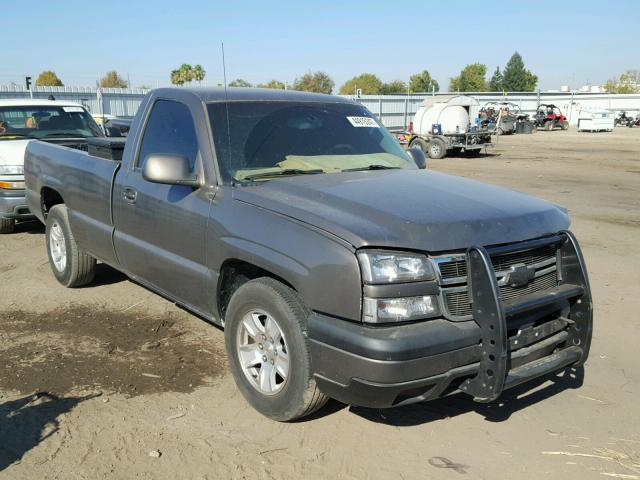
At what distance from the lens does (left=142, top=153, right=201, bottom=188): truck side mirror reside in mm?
3883

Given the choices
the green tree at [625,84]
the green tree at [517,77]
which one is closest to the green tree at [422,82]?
the green tree at [517,77]

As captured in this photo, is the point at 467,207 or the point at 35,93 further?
the point at 35,93

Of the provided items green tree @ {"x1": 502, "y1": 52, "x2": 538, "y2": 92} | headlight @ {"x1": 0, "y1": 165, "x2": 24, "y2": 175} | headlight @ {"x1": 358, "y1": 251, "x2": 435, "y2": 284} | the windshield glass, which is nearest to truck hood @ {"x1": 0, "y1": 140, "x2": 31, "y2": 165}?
headlight @ {"x1": 0, "y1": 165, "x2": 24, "y2": 175}

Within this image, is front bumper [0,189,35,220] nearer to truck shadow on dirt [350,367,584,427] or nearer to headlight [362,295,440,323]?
truck shadow on dirt [350,367,584,427]

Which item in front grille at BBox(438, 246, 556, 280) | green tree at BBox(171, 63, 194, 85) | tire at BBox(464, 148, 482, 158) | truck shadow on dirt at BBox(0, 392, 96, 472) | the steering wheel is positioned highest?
green tree at BBox(171, 63, 194, 85)

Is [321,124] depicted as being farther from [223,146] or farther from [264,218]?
[264,218]

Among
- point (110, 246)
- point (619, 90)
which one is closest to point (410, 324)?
point (110, 246)

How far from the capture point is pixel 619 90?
107000 mm

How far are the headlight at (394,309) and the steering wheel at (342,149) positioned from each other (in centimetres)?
174

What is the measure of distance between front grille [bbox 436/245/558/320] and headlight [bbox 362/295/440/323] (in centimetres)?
14

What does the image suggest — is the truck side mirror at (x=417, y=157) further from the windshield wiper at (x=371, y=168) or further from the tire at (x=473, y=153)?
the tire at (x=473, y=153)

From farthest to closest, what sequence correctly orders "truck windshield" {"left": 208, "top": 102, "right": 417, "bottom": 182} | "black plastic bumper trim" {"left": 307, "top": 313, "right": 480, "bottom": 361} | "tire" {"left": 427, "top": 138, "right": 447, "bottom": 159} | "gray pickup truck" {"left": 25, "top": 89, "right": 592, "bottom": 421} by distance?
"tire" {"left": 427, "top": 138, "right": 447, "bottom": 159}
"truck windshield" {"left": 208, "top": 102, "right": 417, "bottom": 182}
"gray pickup truck" {"left": 25, "top": 89, "right": 592, "bottom": 421}
"black plastic bumper trim" {"left": 307, "top": 313, "right": 480, "bottom": 361}

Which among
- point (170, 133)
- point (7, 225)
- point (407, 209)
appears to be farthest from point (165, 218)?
point (7, 225)

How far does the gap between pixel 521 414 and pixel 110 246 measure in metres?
3.46
